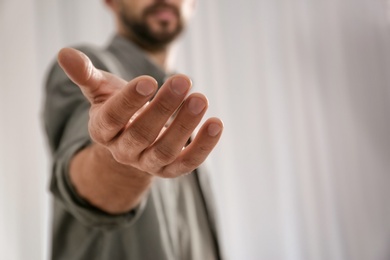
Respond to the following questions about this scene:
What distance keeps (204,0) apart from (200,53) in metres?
0.18

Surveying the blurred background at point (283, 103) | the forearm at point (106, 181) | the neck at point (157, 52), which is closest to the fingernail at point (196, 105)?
the forearm at point (106, 181)

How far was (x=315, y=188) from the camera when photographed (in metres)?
1.35

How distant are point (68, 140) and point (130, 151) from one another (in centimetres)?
22

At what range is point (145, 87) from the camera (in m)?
0.31

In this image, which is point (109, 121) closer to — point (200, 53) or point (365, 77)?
point (200, 53)

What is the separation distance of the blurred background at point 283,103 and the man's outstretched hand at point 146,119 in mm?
892

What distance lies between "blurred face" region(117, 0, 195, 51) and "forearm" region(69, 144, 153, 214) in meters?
0.53

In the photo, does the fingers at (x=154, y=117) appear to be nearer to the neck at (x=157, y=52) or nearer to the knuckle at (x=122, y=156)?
the knuckle at (x=122, y=156)

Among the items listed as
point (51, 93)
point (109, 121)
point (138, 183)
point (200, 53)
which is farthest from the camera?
point (200, 53)

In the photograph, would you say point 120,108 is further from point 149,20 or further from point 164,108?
point 149,20

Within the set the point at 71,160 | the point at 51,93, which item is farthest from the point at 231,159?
the point at 71,160

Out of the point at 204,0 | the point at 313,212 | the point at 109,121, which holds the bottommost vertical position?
the point at 313,212

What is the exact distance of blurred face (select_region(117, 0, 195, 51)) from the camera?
0.97 meters

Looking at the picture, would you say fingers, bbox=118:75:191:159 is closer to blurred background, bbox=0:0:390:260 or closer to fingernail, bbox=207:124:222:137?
fingernail, bbox=207:124:222:137
